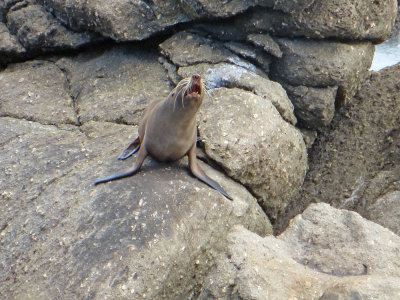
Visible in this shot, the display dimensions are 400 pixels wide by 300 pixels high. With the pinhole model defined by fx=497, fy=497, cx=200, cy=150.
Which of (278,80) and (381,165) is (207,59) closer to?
(278,80)

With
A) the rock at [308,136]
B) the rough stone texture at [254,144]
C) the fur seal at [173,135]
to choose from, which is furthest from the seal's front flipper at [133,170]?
the rock at [308,136]

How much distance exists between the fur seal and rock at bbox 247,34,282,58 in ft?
4.76

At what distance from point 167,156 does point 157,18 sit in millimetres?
1816

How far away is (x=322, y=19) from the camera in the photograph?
4711 mm

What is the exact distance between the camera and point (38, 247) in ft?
10.7

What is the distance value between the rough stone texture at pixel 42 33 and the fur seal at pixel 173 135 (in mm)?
1870

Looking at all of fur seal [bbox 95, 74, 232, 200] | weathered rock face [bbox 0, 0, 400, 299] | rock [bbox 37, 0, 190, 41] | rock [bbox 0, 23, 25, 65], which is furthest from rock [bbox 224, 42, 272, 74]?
rock [bbox 0, 23, 25, 65]

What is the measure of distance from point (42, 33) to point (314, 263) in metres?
3.68

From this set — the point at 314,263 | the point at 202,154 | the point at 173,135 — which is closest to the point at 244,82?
the point at 202,154

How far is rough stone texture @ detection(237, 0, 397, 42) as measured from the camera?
4.69 metres

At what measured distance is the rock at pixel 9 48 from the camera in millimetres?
5379

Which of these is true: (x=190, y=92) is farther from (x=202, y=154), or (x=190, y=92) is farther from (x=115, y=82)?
(x=115, y=82)

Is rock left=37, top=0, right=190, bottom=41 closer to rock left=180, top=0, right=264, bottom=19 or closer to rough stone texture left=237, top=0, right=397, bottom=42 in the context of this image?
rock left=180, top=0, right=264, bottom=19

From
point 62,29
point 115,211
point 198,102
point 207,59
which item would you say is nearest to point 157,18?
point 207,59
